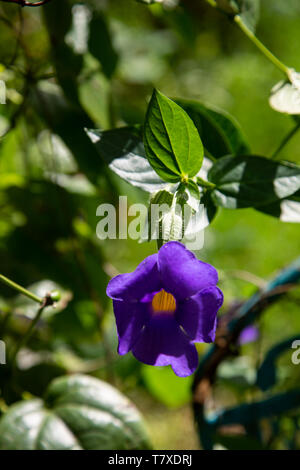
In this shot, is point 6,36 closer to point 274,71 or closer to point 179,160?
point 179,160

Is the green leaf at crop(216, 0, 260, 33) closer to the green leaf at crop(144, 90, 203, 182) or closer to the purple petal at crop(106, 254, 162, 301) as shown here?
the green leaf at crop(144, 90, 203, 182)

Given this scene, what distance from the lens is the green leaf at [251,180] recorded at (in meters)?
0.48

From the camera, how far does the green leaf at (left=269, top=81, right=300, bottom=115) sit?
501mm

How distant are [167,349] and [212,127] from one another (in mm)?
275

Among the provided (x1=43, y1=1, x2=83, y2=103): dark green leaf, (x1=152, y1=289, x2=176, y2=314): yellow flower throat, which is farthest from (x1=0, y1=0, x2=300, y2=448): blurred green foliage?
(x1=152, y1=289, x2=176, y2=314): yellow flower throat

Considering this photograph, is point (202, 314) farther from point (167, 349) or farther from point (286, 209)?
point (286, 209)

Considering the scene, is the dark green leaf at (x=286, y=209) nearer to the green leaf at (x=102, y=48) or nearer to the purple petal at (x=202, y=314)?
the purple petal at (x=202, y=314)

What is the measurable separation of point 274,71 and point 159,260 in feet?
7.14

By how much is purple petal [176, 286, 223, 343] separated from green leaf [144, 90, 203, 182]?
0.12m

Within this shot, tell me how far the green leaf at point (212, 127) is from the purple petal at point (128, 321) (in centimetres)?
22

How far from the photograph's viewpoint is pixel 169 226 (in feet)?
1.32

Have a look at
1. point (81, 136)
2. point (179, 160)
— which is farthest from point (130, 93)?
point (179, 160)

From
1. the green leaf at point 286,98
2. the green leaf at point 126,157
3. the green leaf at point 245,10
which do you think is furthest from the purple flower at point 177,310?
the green leaf at point 245,10

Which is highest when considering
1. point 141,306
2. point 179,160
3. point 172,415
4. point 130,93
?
point 179,160
